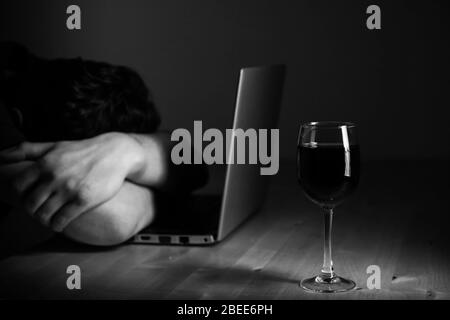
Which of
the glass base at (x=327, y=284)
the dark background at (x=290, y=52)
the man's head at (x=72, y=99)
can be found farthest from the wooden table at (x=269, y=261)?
the dark background at (x=290, y=52)

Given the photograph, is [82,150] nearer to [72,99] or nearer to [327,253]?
[72,99]

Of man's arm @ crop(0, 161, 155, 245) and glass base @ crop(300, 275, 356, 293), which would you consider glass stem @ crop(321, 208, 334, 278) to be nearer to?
glass base @ crop(300, 275, 356, 293)

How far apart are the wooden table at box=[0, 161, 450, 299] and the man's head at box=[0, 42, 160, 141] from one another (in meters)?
0.20

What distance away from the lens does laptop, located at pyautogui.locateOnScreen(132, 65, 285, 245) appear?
1.03 metres

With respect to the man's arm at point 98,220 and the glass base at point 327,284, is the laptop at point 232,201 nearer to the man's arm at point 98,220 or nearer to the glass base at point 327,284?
the man's arm at point 98,220

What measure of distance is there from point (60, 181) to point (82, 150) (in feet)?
0.20

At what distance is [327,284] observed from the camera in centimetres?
83

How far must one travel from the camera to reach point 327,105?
2258 millimetres

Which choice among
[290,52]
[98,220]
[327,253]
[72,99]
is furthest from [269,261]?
[290,52]

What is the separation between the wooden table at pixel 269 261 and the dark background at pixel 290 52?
0.97 m

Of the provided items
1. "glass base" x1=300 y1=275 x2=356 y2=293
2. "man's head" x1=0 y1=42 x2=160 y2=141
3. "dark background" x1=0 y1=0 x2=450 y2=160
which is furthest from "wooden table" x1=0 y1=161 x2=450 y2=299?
"dark background" x1=0 y1=0 x2=450 y2=160

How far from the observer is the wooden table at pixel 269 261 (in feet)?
2.68

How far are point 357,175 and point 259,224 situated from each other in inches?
13.6

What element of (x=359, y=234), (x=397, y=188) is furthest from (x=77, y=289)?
(x=397, y=188)
